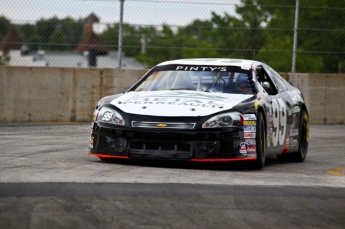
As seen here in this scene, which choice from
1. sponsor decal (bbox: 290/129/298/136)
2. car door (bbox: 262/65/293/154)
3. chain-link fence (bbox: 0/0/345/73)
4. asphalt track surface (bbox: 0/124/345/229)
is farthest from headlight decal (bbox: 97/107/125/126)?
chain-link fence (bbox: 0/0/345/73)

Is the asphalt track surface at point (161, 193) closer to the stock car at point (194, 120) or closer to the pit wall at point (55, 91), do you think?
the stock car at point (194, 120)

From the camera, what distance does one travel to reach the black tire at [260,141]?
873cm

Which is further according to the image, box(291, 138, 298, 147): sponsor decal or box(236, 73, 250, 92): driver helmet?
box(291, 138, 298, 147): sponsor decal

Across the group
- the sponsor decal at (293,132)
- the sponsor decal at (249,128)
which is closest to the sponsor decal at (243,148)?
the sponsor decal at (249,128)

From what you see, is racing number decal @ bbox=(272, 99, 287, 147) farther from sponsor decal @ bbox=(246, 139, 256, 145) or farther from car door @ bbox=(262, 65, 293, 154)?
sponsor decal @ bbox=(246, 139, 256, 145)

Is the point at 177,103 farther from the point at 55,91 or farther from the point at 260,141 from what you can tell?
the point at 55,91

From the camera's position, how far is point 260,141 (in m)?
8.75

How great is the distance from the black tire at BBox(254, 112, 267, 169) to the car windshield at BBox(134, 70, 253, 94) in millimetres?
618

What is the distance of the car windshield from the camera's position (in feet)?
31.3

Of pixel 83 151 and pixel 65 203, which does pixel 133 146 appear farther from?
pixel 65 203

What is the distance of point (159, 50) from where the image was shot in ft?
62.9

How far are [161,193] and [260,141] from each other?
8.08ft

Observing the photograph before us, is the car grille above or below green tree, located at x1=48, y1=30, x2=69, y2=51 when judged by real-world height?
below

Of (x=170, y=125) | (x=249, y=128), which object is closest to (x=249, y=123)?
(x=249, y=128)
